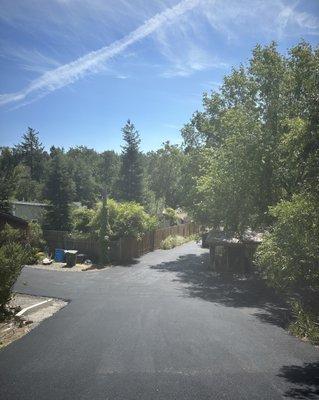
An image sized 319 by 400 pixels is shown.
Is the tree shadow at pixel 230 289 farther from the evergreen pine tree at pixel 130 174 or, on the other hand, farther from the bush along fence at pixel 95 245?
the evergreen pine tree at pixel 130 174

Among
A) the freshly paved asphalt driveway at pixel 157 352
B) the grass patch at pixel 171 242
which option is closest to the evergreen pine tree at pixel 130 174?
the grass patch at pixel 171 242

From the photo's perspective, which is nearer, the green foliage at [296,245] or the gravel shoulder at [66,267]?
the green foliage at [296,245]

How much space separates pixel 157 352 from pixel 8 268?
282 inches

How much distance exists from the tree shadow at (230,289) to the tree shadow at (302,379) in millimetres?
5345

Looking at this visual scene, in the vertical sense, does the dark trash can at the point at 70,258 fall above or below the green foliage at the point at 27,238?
below

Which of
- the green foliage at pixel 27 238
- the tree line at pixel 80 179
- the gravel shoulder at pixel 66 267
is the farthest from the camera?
the tree line at pixel 80 179

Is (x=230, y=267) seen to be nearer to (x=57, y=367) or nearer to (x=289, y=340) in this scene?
(x=289, y=340)

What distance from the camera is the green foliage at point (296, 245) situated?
52.3 ft

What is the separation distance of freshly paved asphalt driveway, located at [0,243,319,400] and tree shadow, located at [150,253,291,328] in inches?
6.8

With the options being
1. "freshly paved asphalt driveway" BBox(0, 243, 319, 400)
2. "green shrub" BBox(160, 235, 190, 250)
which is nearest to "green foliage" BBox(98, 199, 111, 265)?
"freshly paved asphalt driveway" BBox(0, 243, 319, 400)

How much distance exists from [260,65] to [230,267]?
16364mm

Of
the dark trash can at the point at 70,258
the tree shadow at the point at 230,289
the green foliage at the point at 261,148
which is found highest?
the green foliage at the point at 261,148

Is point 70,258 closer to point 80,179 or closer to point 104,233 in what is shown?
point 104,233

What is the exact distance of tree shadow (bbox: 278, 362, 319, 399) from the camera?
8.62 meters
